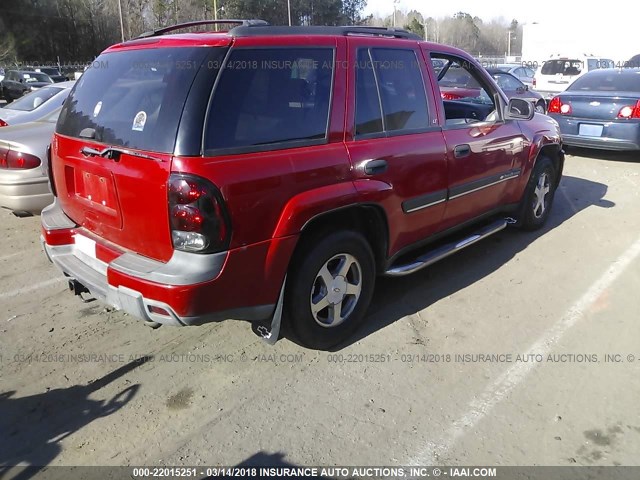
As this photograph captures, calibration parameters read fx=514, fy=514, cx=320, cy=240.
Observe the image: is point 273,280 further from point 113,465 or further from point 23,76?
point 23,76

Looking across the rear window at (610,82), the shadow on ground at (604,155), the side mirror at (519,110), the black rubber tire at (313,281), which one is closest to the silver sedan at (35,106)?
the black rubber tire at (313,281)

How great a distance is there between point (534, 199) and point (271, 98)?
3644 mm

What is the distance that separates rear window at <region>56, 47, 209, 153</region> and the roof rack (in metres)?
0.29

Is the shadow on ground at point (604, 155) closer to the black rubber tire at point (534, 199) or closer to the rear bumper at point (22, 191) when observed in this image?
the black rubber tire at point (534, 199)

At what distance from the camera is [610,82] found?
9.46 m

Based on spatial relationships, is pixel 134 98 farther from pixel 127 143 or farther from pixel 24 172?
pixel 24 172

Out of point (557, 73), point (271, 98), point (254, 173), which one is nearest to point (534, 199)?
point (271, 98)

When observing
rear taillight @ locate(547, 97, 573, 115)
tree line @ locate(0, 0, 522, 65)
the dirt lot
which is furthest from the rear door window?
tree line @ locate(0, 0, 522, 65)

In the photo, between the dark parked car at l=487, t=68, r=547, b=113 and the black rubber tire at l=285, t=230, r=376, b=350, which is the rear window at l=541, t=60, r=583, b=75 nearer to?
the dark parked car at l=487, t=68, r=547, b=113

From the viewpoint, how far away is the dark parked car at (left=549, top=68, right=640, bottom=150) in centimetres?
839

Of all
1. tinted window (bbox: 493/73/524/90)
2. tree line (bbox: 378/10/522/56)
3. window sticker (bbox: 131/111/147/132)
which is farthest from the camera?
A: tree line (bbox: 378/10/522/56)

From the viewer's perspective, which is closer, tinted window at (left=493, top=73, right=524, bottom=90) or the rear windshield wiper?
the rear windshield wiper

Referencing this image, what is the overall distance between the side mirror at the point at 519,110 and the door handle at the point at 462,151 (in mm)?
882

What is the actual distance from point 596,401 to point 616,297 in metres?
1.54
